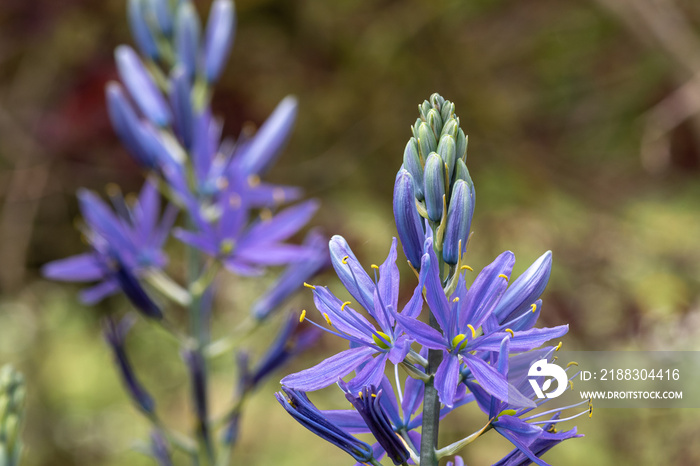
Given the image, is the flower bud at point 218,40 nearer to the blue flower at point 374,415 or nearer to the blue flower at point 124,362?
the blue flower at point 124,362

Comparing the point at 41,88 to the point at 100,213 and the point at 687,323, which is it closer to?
the point at 100,213

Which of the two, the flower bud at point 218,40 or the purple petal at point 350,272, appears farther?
the flower bud at point 218,40

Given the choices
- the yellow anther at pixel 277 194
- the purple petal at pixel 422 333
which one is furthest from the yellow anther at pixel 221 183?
the purple petal at pixel 422 333

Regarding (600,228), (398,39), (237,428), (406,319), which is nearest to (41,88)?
(398,39)

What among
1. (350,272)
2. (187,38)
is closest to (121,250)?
(187,38)

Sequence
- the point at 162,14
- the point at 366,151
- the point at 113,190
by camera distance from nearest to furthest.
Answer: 1. the point at 162,14
2. the point at 113,190
3. the point at 366,151

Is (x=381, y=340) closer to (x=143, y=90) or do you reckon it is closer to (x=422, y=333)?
(x=422, y=333)
